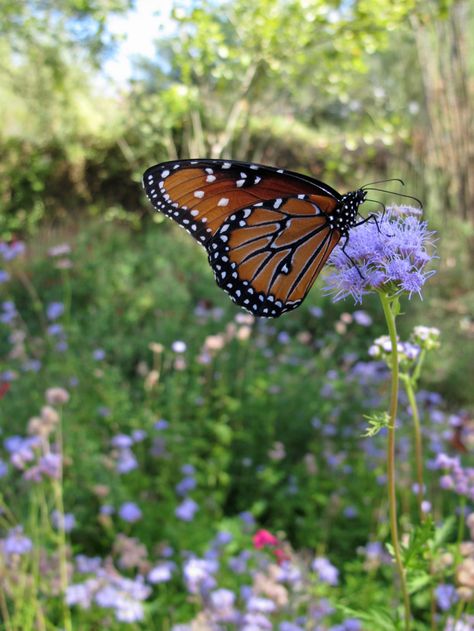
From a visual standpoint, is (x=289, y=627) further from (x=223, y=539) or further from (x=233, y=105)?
(x=233, y=105)

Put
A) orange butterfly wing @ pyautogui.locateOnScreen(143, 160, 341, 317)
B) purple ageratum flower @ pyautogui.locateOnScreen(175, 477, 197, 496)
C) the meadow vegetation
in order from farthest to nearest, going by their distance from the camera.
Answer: purple ageratum flower @ pyautogui.locateOnScreen(175, 477, 197, 496)
the meadow vegetation
orange butterfly wing @ pyautogui.locateOnScreen(143, 160, 341, 317)

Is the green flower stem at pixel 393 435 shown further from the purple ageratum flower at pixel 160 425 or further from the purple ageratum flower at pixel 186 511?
the purple ageratum flower at pixel 160 425

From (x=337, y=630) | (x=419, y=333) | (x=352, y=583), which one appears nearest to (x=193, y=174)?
(x=419, y=333)

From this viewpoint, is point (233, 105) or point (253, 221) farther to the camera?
point (233, 105)

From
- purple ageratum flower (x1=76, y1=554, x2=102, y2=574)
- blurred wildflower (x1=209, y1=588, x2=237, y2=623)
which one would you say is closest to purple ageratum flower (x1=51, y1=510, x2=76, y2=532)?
purple ageratum flower (x1=76, y1=554, x2=102, y2=574)

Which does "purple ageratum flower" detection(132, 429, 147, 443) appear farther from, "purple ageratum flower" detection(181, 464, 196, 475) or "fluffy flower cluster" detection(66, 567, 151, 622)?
"fluffy flower cluster" detection(66, 567, 151, 622)

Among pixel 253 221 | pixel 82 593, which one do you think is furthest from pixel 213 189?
pixel 82 593

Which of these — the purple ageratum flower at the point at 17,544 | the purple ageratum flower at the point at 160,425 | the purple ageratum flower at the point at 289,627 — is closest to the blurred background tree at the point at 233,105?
the purple ageratum flower at the point at 160,425
